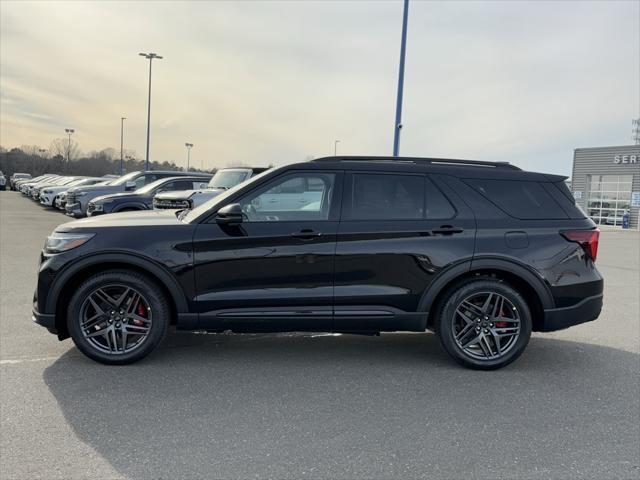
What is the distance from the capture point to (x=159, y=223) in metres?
4.59

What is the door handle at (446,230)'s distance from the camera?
462cm

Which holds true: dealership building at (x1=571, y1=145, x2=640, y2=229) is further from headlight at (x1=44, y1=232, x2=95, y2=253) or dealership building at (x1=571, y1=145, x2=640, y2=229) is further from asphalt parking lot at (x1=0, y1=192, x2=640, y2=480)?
headlight at (x1=44, y1=232, x2=95, y2=253)

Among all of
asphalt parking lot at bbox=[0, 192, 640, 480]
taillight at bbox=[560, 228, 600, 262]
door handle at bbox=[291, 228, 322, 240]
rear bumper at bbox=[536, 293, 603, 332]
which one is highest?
taillight at bbox=[560, 228, 600, 262]

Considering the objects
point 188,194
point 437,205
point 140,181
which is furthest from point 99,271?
point 140,181

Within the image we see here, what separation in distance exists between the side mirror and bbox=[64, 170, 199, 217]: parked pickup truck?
41.5ft

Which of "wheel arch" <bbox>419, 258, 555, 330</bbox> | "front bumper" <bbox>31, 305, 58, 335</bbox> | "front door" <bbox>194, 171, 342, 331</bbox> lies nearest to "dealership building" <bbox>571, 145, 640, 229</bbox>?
"wheel arch" <bbox>419, 258, 555, 330</bbox>

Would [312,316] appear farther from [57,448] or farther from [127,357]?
[57,448]

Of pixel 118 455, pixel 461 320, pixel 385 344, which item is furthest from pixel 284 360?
pixel 118 455

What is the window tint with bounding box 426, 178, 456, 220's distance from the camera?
4.68 m

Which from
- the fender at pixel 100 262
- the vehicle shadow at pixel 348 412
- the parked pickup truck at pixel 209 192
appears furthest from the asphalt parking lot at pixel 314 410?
the parked pickup truck at pixel 209 192

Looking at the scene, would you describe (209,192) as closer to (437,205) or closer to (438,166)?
(438,166)

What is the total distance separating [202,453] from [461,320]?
257cm

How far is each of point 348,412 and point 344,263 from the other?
49.8 inches

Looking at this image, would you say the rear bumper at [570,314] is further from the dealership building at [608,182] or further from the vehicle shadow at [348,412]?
the dealership building at [608,182]
